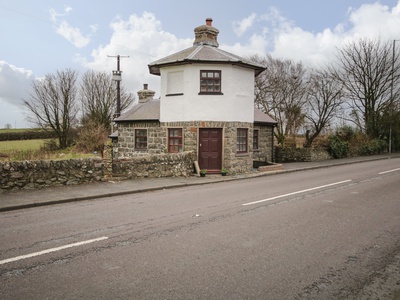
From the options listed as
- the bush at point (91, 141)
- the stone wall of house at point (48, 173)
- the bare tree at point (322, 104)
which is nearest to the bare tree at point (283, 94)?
the bare tree at point (322, 104)

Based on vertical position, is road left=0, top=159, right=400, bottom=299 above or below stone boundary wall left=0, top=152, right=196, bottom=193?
below

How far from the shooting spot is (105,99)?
140 feet

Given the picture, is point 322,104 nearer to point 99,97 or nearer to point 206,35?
point 206,35

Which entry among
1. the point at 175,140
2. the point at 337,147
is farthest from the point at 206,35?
the point at 337,147

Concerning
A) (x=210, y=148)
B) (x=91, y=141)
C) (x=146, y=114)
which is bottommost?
(x=210, y=148)

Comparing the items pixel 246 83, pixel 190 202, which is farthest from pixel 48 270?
pixel 246 83

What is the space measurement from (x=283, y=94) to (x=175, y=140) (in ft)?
65.5

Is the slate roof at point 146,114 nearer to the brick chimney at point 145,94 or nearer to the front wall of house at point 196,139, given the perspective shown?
the front wall of house at point 196,139

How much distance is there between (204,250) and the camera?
5.29 metres

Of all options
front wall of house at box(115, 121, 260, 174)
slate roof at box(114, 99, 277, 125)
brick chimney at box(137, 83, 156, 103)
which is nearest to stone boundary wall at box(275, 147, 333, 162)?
slate roof at box(114, 99, 277, 125)

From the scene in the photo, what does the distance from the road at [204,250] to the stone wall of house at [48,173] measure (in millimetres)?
2750

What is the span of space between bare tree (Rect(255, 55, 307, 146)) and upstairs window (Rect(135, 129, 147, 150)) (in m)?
16.1

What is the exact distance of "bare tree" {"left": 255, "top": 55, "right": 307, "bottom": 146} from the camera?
31.7m

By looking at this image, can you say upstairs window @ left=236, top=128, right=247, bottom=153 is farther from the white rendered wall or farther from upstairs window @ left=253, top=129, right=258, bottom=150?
upstairs window @ left=253, top=129, right=258, bottom=150
